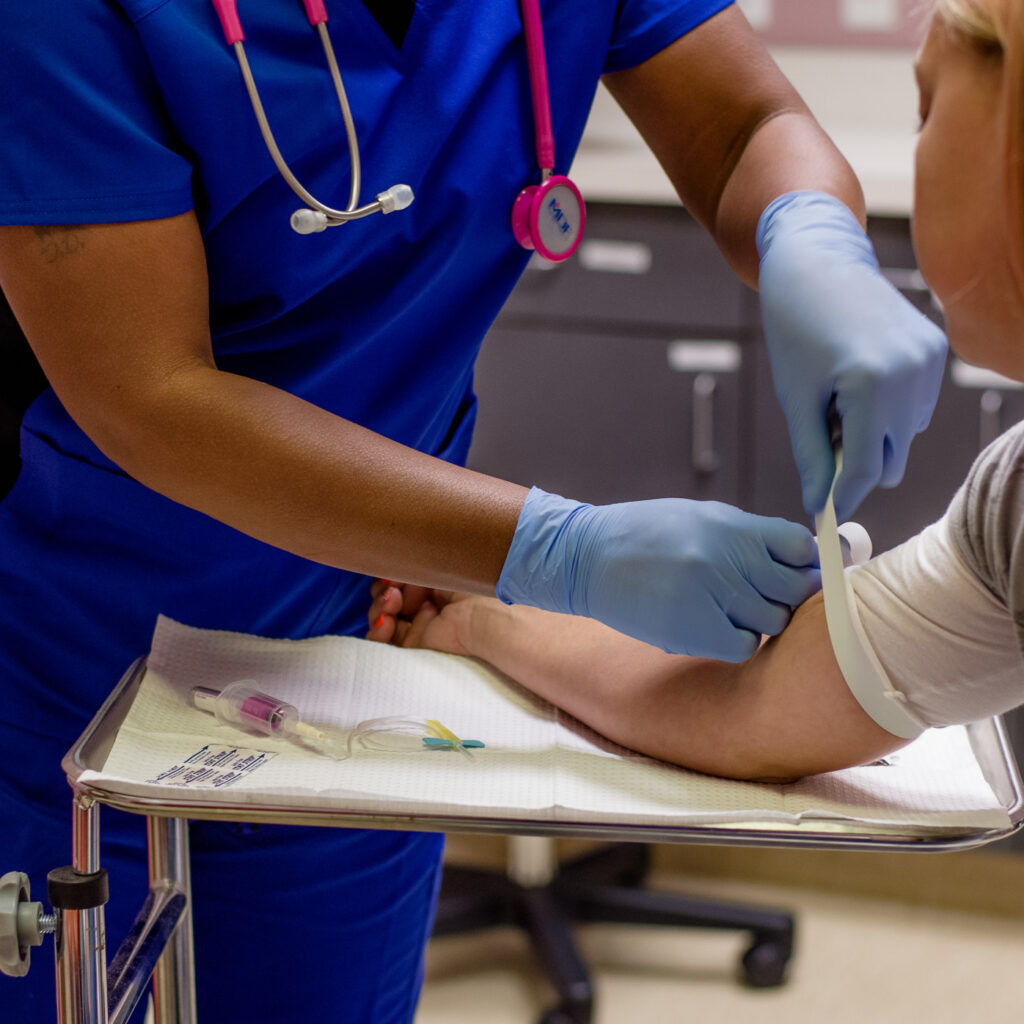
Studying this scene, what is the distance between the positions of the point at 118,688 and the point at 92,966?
0.22 meters

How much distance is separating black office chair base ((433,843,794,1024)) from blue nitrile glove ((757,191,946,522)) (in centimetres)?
134

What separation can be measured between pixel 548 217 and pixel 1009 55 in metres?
0.48

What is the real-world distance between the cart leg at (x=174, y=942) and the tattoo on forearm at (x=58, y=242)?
455 mm

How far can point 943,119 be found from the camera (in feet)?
2.47

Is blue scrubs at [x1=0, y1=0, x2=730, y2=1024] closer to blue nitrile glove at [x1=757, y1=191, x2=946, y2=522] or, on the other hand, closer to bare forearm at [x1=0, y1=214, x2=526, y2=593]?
bare forearm at [x1=0, y1=214, x2=526, y2=593]

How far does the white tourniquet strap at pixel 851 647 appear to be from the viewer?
0.86m

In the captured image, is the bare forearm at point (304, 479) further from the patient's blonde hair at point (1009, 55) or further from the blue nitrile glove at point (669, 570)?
the patient's blonde hair at point (1009, 55)

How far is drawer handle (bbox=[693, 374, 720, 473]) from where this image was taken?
2346mm

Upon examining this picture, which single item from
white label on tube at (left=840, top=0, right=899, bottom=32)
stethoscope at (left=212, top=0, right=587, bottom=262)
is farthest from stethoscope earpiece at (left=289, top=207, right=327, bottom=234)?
white label on tube at (left=840, top=0, right=899, bottom=32)

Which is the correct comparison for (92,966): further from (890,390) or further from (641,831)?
(890,390)

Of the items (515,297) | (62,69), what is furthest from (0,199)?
(515,297)

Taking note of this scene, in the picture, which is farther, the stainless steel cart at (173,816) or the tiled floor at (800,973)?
the tiled floor at (800,973)

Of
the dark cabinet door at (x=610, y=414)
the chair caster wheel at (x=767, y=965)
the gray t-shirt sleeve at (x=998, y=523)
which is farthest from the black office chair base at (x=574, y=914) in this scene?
the gray t-shirt sleeve at (x=998, y=523)

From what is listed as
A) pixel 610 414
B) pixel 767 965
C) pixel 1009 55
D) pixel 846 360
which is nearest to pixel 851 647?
pixel 846 360
